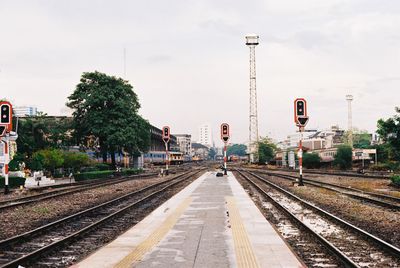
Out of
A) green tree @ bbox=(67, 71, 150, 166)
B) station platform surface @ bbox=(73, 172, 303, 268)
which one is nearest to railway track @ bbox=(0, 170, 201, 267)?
station platform surface @ bbox=(73, 172, 303, 268)

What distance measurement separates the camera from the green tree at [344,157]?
7088cm

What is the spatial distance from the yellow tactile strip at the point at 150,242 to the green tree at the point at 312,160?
68.0 meters

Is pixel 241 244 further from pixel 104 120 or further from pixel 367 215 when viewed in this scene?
pixel 104 120

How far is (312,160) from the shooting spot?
269 ft

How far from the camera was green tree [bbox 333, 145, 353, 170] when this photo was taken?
70.9 metres

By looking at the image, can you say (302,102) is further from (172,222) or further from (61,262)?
(61,262)

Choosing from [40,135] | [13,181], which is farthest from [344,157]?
[13,181]

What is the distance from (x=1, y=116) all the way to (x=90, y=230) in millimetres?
19201

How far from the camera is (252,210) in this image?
17734 mm

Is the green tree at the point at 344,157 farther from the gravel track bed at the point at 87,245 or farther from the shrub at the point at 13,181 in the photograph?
the gravel track bed at the point at 87,245

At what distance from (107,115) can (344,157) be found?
123 feet

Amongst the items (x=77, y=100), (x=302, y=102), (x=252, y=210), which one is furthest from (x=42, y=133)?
(x=252, y=210)

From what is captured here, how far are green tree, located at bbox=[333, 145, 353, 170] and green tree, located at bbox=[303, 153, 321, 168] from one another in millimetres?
9681

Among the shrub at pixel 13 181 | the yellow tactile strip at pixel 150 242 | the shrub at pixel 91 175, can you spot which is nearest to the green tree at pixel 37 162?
the shrub at pixel 91 175
